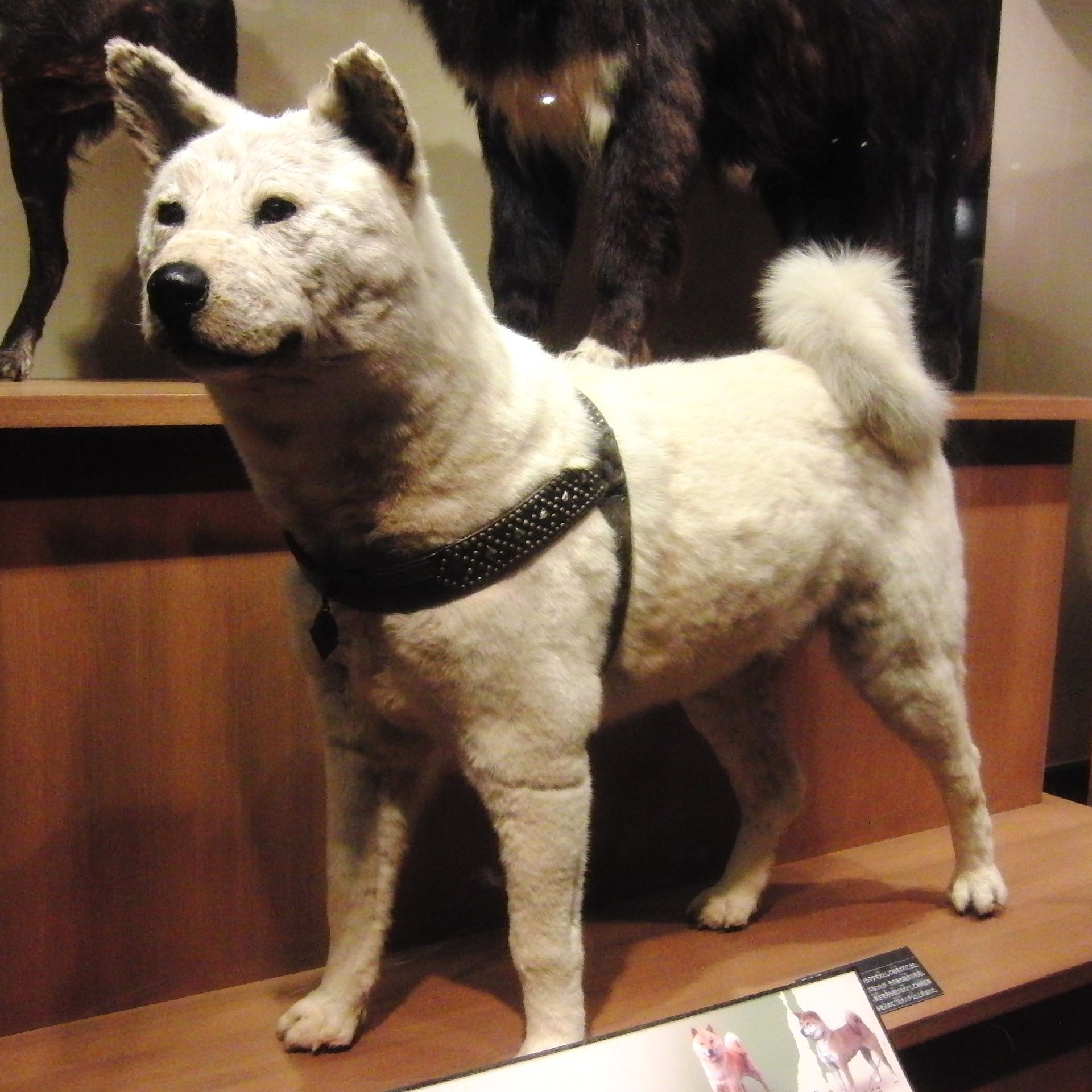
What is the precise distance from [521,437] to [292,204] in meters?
0.28

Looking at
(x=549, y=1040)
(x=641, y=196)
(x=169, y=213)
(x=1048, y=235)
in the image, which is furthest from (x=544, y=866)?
(x=1048, y=235)

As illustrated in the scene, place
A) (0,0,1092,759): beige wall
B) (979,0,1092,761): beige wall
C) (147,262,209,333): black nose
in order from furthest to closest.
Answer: (979,0,1092,761): beige wall, (0,0,1092,759): beige wall, (147,262,209,333): black nose

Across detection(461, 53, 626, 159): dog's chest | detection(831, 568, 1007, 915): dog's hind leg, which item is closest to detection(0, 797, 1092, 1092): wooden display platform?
detection(831, 568, 1007, 915): dog's hind leg

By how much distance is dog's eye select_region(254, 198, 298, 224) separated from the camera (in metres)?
0.83

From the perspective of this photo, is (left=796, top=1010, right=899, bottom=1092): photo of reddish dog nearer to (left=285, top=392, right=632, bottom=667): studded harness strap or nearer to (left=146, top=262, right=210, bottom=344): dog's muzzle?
(left=285, top=392, right=632, bottom=667): studded harness strap

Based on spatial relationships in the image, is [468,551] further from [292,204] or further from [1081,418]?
[1081,418]

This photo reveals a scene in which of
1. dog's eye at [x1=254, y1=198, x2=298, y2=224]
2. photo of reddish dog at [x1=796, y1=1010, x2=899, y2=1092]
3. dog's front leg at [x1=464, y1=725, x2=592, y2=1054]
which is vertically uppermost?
dog's eye at [x1=254, y1=198, x2=298, y2=224]

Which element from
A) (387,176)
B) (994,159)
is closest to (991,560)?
(994,159)

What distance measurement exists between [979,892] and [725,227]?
0.94m

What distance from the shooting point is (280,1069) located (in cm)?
111

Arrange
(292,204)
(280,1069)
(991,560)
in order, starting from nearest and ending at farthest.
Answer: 1. (292,204)
2. (280,1069)
3. (991,560)

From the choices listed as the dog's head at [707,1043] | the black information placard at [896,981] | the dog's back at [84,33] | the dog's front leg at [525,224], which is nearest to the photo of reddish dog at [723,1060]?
the dog's head at [707,1043]

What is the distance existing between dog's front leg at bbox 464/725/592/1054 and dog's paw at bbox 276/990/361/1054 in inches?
7.7

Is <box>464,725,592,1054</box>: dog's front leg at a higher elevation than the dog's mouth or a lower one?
lower
